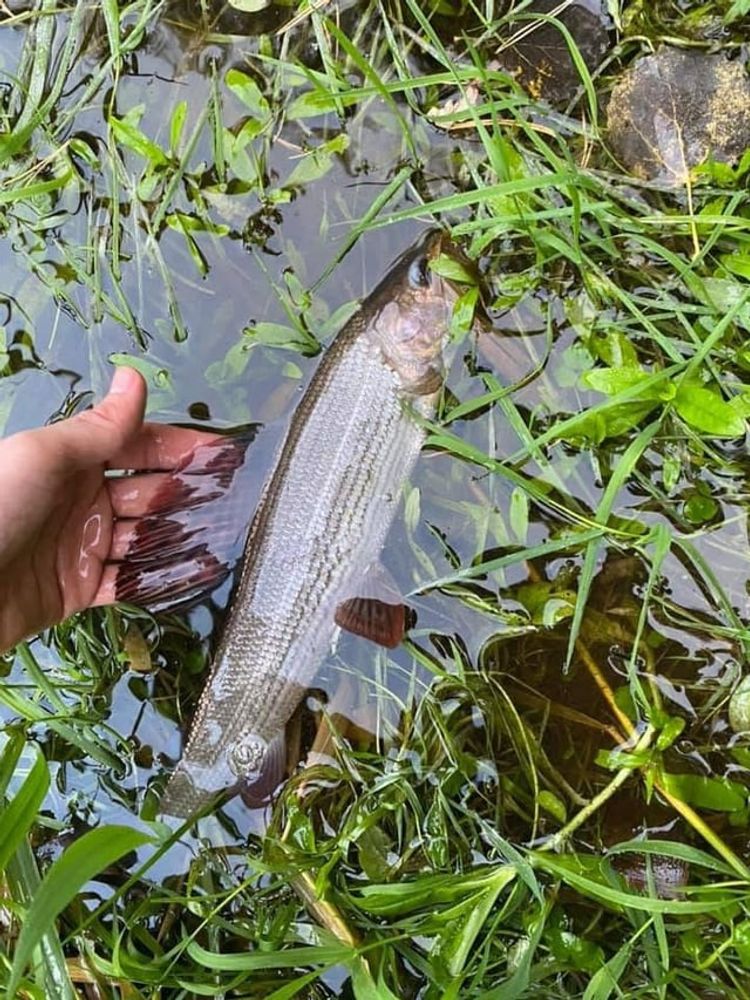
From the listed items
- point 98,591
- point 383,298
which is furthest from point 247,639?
point 383,298

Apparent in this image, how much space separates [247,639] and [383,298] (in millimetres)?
908

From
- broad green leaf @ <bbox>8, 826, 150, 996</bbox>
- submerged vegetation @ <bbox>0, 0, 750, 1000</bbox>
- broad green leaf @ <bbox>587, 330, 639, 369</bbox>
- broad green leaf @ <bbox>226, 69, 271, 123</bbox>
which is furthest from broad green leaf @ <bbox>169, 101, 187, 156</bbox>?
broad green leaf @ <bbox>8, 826, 150, 996</bbox>

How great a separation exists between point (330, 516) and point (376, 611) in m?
0.28

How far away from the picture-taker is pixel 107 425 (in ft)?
6.82

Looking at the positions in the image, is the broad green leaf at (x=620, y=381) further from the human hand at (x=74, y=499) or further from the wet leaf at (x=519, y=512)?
the human hand at (x=74, y=499)

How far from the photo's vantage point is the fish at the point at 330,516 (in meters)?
2.13

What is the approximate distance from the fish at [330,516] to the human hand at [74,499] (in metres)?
0.34

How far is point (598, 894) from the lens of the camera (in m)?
1.92

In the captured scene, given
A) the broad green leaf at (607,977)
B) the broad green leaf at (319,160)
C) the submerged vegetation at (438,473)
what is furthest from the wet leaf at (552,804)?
the broad green leaf at (319,160)

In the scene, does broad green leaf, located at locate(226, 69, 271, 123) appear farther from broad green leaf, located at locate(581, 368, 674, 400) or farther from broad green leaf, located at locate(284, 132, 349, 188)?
broad green leaf, located at locate(581, 368, 674, 400)

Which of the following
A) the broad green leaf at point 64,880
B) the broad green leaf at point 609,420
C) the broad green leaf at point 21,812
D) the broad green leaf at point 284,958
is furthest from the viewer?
the broad green leaf at point 609,420

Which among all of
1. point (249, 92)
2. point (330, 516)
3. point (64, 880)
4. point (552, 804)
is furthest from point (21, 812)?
point (249, 92)

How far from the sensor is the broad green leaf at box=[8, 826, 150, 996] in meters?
1.46

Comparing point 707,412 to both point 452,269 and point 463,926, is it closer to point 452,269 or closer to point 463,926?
point 452,269
